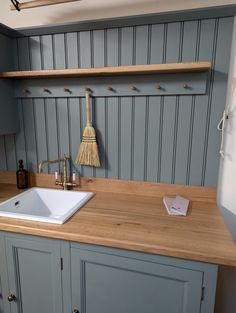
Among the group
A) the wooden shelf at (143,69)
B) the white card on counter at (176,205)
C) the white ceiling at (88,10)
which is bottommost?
the white card on counter at (176,205)

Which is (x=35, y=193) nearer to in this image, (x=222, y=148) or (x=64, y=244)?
(x=64, y=244)

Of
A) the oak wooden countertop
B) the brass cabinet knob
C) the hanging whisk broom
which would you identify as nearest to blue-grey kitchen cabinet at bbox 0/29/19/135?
the hanging whisk broom

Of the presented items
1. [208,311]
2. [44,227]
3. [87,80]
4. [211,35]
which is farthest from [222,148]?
[44,227]

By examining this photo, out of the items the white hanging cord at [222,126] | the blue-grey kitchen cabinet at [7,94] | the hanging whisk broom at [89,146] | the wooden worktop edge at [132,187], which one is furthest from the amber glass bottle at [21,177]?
the white hanging cord at [222,126]

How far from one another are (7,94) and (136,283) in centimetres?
141

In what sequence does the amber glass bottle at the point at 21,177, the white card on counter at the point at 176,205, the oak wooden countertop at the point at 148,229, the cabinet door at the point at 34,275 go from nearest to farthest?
the oak wooden countertop at the point at 148,229
the cabinet door at the point at 34,275
the white card on counter at the point at 176,205
the amber glass bottle at the point at 21,177

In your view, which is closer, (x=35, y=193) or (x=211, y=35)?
(x=211, y=35)

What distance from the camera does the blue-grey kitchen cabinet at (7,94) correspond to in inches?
55.9

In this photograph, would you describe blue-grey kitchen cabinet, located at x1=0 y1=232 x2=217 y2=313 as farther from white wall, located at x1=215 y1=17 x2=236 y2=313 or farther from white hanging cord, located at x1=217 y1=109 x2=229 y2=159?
white hanging cord, located at x1=217 y1=109 x2=229 y2=159

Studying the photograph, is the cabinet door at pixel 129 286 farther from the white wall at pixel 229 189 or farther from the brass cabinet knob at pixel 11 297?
the white wall at pixel 229 189

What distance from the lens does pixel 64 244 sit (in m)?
1.00

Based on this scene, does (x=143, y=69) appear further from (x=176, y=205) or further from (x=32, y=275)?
(x=32, y=275)

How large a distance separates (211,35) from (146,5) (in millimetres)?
441

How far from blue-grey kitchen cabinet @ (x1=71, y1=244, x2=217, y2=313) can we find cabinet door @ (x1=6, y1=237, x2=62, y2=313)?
0.10 metres
